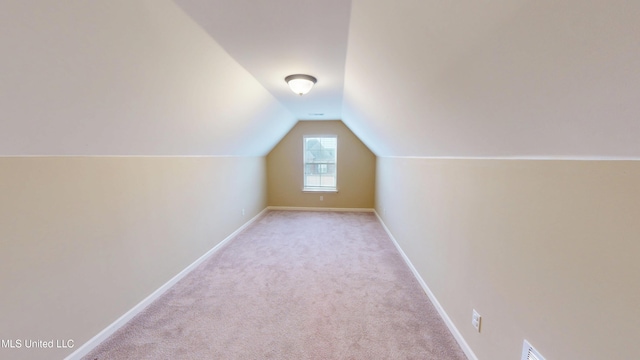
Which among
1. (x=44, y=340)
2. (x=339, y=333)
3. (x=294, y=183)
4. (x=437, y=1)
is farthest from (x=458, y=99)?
(x=294, y=183)

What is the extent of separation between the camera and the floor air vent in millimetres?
1113

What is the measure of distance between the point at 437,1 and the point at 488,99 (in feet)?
1.47

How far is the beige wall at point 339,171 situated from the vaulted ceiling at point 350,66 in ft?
11.2

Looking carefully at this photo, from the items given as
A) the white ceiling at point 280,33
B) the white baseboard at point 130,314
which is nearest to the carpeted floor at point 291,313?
the white baseboard at point 130,314

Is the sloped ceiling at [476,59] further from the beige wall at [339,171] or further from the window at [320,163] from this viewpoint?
the window at [320,163]

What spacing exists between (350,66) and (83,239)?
2.41 meters

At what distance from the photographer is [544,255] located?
3.52 ft

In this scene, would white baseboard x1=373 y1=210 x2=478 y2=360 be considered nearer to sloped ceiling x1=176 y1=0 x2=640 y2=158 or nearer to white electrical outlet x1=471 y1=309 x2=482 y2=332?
white electrical outlet x1=471 y1=309 x2=482 y2=332

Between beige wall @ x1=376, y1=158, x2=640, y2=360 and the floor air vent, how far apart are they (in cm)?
3

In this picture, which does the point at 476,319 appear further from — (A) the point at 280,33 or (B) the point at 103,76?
(B) the point at 103,76

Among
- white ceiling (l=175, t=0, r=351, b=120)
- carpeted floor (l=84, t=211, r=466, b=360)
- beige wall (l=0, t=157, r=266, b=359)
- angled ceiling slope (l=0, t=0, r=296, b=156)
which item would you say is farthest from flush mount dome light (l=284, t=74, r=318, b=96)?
carpeted floor (l=84, t=211, r=466, b=360)

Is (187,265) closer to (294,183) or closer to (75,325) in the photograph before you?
(75,325)

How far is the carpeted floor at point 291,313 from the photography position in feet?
5.78

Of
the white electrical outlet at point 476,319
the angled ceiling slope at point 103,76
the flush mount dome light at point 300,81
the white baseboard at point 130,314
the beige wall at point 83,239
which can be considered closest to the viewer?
the angled ceiling slope at point 103,76
